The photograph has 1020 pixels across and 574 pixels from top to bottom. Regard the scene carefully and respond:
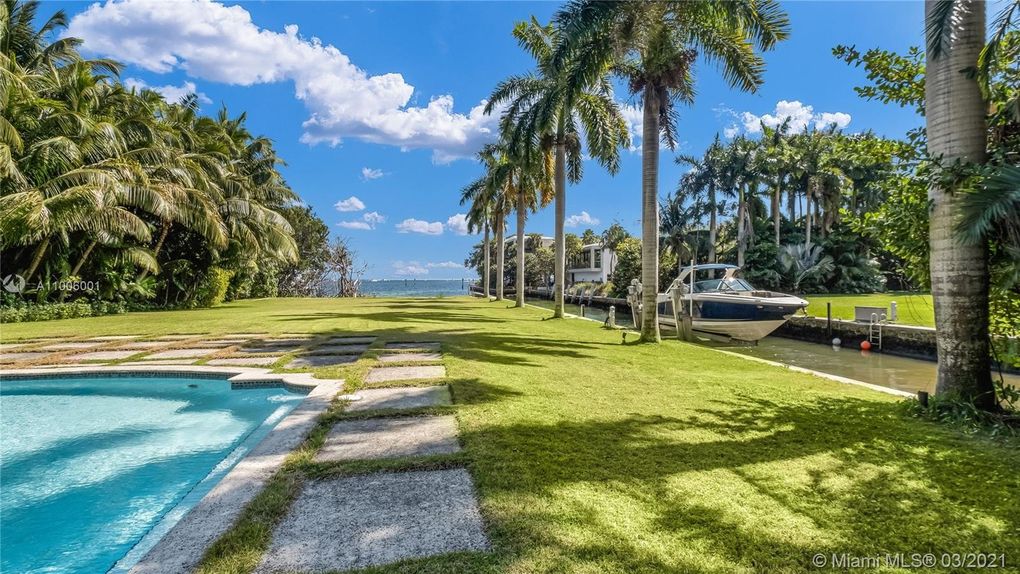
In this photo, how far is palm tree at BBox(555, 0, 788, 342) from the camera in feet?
30.0

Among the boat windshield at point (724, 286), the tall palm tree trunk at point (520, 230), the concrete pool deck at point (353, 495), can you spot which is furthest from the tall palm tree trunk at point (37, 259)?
the boat windshield at point (724, 286)

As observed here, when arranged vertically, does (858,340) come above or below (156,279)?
below

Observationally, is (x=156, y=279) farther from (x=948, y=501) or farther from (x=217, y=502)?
(x=948, y=501)

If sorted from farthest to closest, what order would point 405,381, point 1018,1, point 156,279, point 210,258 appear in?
point 210,258, point 156,279, point 405,381, point 1018,1

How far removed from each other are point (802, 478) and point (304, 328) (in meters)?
13.3

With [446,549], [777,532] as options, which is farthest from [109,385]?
[777,532]

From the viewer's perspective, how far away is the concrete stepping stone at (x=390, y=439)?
12.4 feet

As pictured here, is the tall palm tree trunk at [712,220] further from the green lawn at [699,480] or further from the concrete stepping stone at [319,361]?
the concrete stepping stone at [319,361]

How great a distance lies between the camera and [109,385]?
7.36m

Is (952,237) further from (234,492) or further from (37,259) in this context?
(37,259)

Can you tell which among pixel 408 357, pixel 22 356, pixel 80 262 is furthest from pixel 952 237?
pixel 80 262

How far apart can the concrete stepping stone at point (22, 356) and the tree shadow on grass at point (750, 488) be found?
9711 mm

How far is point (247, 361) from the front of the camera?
8.25m

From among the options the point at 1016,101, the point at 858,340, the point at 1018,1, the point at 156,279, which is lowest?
the point at 858,340
